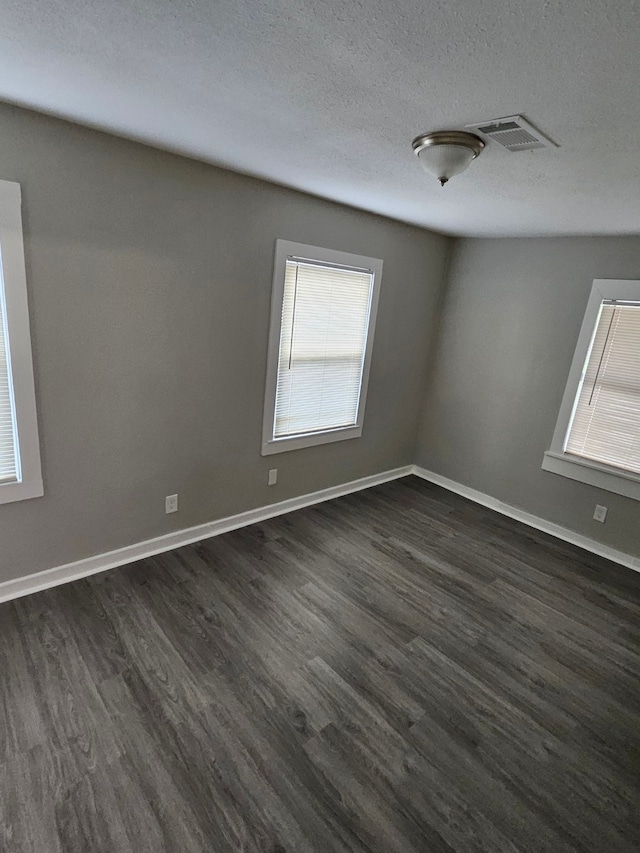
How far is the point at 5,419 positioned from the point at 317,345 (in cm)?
205

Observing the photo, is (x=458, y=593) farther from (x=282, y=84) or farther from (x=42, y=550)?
(x=282, y=84)

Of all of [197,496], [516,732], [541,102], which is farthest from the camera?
[197,496]

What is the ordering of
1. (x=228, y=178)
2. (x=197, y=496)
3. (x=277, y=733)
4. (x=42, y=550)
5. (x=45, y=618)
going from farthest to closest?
(x=197, y=496) < (x=228, y=178) < (x=42, y=550) < (x=45, y=618) < (x=277, y=733)

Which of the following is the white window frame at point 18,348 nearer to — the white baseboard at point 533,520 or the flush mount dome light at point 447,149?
the flush mount dome light at point 447,149

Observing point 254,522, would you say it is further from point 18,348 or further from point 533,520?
point 533,520

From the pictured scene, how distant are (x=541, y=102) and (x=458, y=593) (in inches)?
99.2

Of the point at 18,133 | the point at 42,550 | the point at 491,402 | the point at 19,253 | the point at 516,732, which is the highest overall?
the point at 18,133

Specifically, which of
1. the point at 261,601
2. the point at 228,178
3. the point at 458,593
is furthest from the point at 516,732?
the point at 228,178

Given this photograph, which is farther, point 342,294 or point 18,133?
point 342,294

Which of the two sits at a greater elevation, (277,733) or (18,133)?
(18,133)

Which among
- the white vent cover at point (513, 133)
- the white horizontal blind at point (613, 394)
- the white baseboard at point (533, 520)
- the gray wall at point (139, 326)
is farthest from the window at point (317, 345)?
the white horizontal blind at point (613, 394)

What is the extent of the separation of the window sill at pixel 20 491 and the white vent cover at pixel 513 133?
2550 millimetres

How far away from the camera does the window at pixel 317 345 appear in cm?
310

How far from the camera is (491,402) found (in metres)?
4.03
